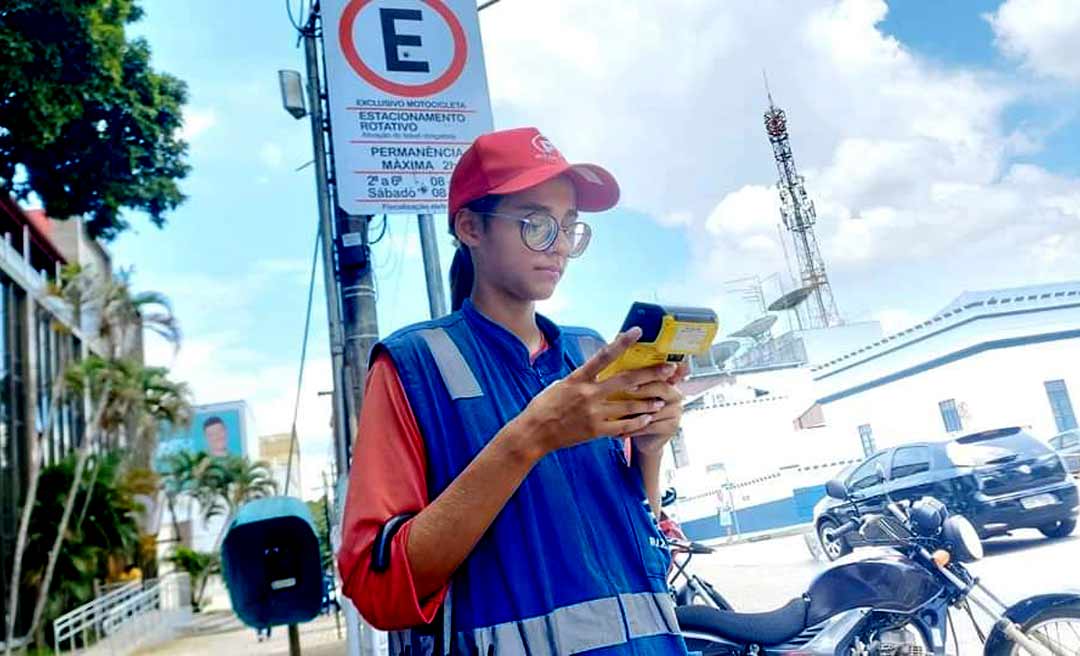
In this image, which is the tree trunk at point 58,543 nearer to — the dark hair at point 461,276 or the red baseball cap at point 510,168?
the dark hair at point 461,276

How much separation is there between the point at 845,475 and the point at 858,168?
31.0 inches

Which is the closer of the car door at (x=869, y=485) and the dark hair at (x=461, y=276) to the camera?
the dark hair at (x=461, y=276)

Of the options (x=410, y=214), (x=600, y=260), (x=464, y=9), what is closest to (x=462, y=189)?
(x=600, y=260)

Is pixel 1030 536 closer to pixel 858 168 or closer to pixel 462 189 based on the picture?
pixel 858 168

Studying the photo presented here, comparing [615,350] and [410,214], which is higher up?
[410,214]

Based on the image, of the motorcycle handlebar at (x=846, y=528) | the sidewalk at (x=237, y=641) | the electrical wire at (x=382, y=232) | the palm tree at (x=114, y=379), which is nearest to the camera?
the motorcycle handlebar at (x=846, y=528)

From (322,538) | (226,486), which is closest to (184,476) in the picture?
(226,486)

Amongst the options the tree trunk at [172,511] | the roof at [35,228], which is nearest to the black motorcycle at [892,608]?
the roof at [35,228]

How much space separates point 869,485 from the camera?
1.84 metres

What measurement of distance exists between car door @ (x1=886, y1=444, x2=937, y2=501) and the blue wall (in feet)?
0.58

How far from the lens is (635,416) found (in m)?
0.58

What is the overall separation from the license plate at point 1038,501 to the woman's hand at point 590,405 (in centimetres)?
145

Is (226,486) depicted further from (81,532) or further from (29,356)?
(29,356)

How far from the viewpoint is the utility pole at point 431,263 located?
229 cm
